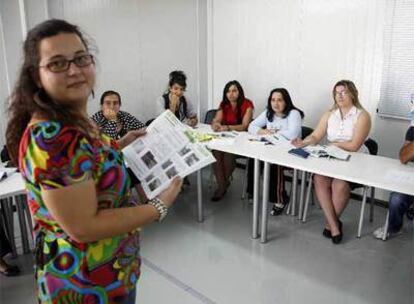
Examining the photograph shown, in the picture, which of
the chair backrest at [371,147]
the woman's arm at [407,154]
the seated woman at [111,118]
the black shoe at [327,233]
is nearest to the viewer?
the woman's arm at [407,154]

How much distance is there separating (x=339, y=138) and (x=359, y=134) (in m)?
0.21

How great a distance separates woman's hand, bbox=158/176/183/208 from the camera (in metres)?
1.06

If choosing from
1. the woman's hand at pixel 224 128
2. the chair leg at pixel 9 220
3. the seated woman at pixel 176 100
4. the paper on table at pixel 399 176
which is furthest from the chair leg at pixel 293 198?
the chair leg at pixel 9 220

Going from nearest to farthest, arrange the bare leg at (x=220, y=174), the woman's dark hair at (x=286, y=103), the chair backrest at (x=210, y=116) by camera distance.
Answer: the woman's dark hair at (x=286, y=103)
the bare leg at (x=220, y=174)
the chair backrest at (x=210, y=116)

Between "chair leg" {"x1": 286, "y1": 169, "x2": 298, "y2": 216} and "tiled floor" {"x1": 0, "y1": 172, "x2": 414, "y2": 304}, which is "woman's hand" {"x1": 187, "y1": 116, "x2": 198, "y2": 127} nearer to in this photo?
"tiled floor" {"x1": 0, "y1": 172, "x2": 414, "y2": 304}

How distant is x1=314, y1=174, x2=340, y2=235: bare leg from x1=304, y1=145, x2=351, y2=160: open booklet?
27cm

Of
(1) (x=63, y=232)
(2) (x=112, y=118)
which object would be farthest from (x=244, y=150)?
(1) (x=63, y=232)

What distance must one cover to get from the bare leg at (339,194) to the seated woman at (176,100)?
5.89 feet

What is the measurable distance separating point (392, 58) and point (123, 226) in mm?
3261

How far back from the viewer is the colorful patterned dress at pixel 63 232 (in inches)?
32.2

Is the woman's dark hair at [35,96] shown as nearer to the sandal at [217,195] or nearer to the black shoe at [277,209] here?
the black shoe at [277,209]

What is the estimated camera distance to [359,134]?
3.08 m

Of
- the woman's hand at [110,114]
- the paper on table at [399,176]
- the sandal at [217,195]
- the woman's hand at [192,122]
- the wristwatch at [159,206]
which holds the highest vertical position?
the wristwatch at [159,206]

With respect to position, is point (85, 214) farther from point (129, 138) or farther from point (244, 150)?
point (244, 150)
